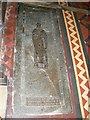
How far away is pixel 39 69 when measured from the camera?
2.46 metres

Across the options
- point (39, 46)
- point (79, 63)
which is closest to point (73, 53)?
point (79, 63)

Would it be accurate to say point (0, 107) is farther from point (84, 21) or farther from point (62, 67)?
point (84, 21)

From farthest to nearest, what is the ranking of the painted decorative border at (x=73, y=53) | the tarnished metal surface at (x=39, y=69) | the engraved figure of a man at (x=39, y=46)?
the engraved figure of a man at (x=39, y=46), the painted decorative border at (x=73, y=53), the tarnished metal surface at (x=39, y=69)

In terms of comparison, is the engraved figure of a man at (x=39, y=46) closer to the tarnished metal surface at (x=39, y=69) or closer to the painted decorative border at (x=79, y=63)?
the tarnished metal surface at (x=39, y=69)

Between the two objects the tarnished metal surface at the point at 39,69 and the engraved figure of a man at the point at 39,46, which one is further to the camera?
the engraved figure of a man at the point at 39,46

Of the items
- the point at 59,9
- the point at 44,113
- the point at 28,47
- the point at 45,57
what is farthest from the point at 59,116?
the point at 59,9

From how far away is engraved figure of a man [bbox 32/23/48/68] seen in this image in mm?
2529

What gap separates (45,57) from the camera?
260 cm

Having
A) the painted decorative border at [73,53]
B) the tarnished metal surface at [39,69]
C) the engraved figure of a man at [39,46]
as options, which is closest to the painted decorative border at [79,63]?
the painted decorative border at [73,53]

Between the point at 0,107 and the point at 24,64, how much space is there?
0.58 m

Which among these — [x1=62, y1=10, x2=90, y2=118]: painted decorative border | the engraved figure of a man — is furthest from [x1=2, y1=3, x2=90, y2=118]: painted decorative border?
the engraved figure of a man

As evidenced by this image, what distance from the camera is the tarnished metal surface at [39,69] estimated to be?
2.18 meters

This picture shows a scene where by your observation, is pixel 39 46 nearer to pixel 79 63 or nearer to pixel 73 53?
pixel 73 53

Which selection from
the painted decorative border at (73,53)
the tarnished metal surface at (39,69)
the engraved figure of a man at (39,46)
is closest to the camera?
the tarnished metal surface at (39,69)
